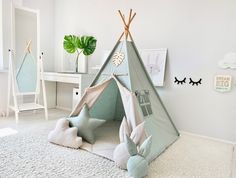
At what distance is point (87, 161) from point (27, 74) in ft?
6.89

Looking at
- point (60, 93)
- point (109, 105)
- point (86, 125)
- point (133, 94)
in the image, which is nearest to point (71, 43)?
point (60, 93)

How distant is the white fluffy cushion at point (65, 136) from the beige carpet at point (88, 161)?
6cm

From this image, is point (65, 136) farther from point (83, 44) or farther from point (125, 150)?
point (83, 44)

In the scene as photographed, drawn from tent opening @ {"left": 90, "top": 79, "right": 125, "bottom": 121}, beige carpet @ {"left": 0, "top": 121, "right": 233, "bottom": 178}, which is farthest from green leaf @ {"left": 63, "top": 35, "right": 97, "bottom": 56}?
beige carpet @ {"left": 0, "top": 121, "right": 233, "bottom": 178}

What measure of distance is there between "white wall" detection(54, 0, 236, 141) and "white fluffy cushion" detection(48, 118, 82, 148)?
4.71 ft

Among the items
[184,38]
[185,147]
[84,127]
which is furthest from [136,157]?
[184,38]

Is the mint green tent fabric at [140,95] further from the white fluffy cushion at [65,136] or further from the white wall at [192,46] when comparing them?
the white wall at [192,46]

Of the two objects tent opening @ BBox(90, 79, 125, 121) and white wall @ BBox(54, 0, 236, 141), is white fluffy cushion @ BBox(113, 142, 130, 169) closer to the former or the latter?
tent opening @ BBox(90, 79, 125, 121)

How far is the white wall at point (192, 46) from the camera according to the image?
2521 millimetres

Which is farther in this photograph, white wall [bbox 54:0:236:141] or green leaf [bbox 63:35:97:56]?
green leaf [bbox 63:35:97:56]

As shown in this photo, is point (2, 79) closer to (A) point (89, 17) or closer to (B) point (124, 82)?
(A) point (89, 17)

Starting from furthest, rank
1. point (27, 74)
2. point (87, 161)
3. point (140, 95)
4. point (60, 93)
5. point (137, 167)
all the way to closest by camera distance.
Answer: point (60, 93) < point (27, 74) < point (140, 95) < point (87, 161) < point (137, 167)

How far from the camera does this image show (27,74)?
11.1ft

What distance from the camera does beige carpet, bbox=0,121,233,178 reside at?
171 centimetres
